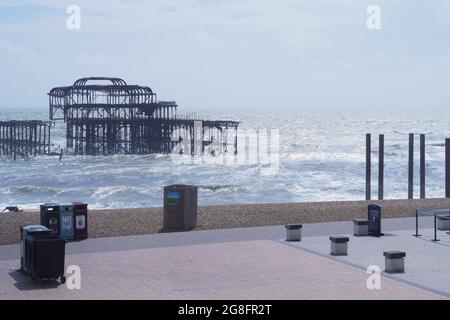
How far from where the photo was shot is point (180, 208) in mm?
17250

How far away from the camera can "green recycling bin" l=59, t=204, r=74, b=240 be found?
49.9 ft

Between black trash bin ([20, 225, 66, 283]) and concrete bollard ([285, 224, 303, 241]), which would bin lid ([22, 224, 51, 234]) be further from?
concrete bollard ([285, 224, 303, 241])

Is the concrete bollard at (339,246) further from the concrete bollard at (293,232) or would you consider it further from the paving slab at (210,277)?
the concrete bollard at (293,232)

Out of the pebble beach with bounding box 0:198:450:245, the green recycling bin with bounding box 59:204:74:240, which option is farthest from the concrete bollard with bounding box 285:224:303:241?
the green recycling bin with bounding box 59:204:74:240

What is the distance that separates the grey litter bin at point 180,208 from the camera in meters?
17.2

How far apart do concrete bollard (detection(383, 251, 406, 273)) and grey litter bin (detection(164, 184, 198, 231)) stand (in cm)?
612

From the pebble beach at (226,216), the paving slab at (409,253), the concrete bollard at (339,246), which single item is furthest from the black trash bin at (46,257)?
the concrete bollard at (339,246)

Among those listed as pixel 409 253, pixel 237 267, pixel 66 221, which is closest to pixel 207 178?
pixel 66 221

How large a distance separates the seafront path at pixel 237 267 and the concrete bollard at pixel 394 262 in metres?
0.19

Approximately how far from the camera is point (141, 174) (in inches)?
2018

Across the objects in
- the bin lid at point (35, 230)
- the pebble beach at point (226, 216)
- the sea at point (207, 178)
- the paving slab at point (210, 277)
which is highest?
the bin lid at point (35, 230)

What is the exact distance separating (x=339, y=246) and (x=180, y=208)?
184 inches

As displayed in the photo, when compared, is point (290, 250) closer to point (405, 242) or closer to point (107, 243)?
point (405, 242)
